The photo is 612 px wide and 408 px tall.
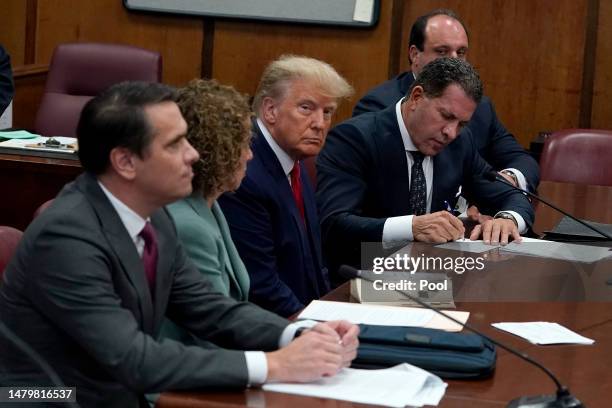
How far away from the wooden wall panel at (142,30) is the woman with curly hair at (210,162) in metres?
4.22

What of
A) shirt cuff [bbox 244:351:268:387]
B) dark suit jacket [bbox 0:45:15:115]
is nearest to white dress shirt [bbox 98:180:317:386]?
shirt cuff [bbox 244:351:268:387]

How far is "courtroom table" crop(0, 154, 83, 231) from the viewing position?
4.76m

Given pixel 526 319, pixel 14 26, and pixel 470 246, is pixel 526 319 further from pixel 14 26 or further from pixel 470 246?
pixel 14 26

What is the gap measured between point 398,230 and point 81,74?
298 cm

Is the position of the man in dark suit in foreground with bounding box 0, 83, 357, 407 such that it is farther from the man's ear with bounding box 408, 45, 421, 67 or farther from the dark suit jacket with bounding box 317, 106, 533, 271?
the man's ear with bounding box 408, 45, 421, 67

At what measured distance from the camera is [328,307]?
2.57m

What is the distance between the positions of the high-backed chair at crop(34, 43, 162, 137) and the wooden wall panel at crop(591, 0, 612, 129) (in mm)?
2476

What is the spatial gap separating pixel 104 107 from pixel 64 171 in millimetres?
2776

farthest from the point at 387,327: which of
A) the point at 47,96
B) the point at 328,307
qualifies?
the point at 47,96

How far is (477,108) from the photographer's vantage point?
477 cm

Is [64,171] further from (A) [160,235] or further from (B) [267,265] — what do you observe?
(A) [160,235]

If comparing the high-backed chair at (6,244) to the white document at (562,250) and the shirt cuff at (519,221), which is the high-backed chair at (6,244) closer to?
the white document at (562,250)

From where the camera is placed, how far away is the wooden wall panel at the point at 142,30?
21.8ft

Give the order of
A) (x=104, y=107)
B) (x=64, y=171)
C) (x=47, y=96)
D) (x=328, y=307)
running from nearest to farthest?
(x=104, y=107) → (x=328, y=307) → (x=64, y=171) → (x=47, y=96)
